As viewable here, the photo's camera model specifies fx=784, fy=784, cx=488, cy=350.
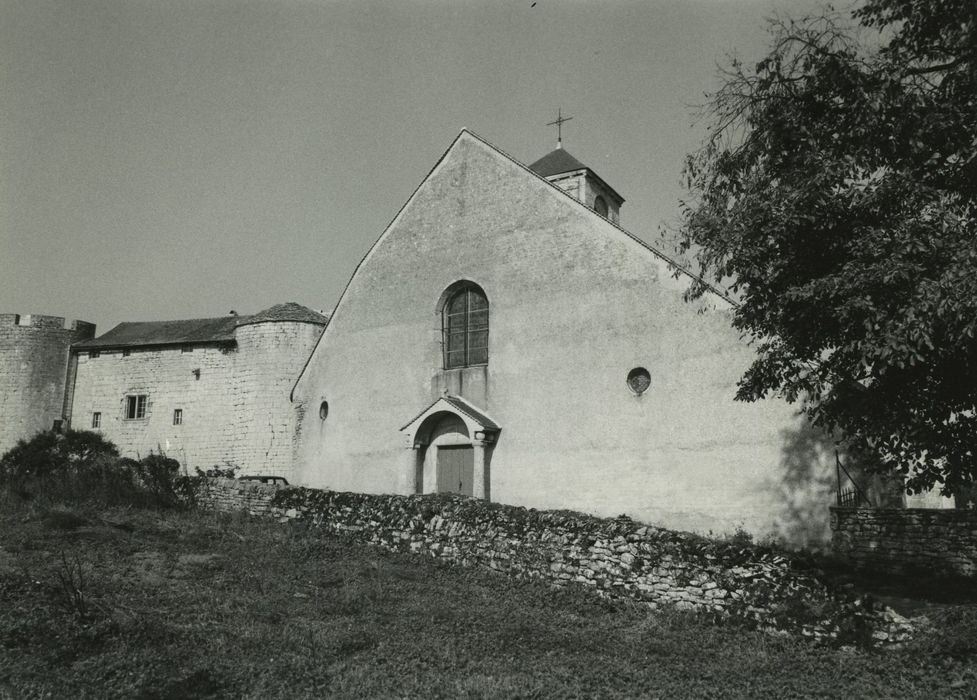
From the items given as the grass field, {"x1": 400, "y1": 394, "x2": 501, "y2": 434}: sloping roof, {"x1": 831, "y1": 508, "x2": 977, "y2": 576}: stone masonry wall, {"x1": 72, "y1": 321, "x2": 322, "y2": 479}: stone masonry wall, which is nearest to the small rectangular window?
{"x1": 72, "y1": 321, "x2": 322, "y2": 479}: stone masonry wall

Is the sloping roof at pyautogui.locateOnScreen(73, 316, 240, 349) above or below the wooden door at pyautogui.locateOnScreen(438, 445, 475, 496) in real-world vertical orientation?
above

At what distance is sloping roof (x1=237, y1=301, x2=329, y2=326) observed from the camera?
28859mm

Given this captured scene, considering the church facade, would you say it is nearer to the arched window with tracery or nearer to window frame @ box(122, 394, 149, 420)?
the arched window with tracery

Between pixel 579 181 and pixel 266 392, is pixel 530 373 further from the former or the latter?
pixel 266 392

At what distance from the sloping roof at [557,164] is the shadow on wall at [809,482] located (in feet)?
55.3

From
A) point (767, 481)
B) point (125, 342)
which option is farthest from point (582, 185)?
point (125, 342)

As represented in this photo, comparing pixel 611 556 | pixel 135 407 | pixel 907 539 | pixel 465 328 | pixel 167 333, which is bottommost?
pixel 611 556

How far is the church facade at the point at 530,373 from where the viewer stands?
14453 millimetres

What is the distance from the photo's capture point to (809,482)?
13.3m

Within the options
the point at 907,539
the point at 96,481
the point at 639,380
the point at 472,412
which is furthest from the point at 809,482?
the point at 96,481

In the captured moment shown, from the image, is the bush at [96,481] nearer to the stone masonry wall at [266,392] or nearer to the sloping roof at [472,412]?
the sloping roof at [472,412]

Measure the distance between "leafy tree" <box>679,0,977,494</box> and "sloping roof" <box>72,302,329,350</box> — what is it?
2158cm

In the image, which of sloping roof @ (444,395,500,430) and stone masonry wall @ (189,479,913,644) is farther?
sloping roof @ (444,395,500,430)

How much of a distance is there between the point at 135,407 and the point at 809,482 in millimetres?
25977
